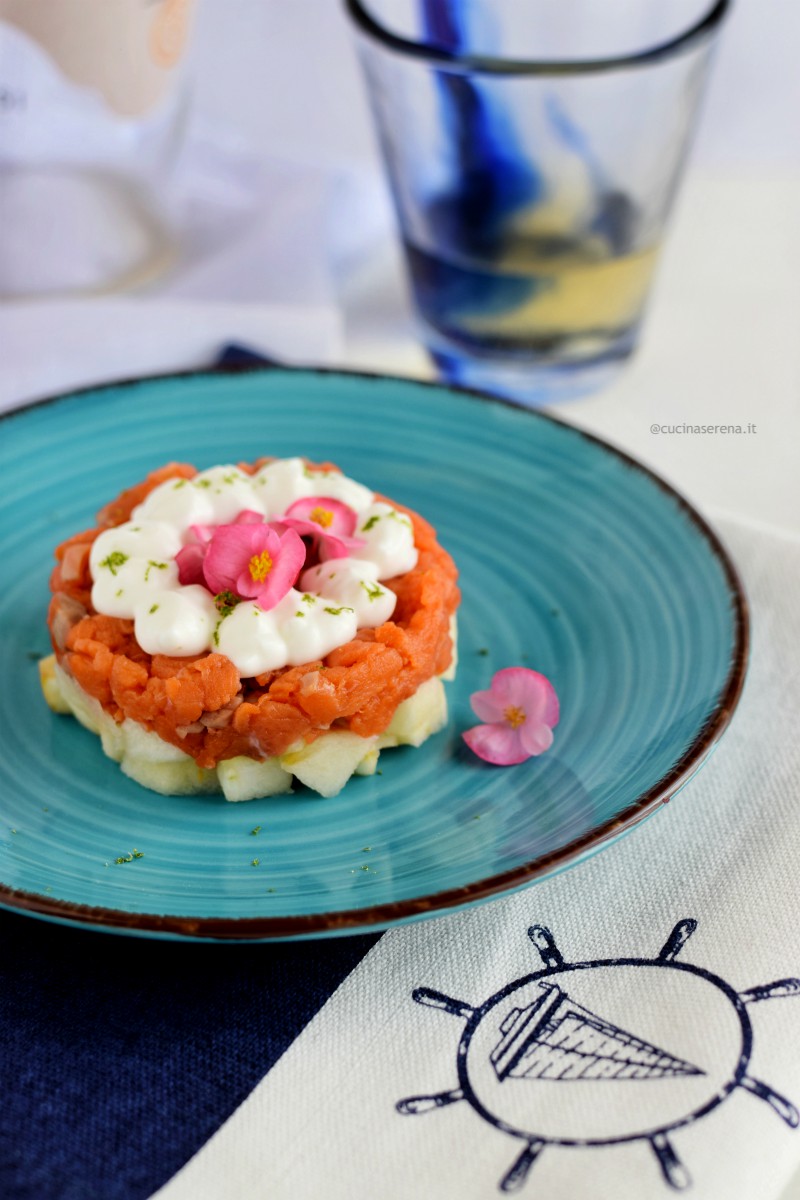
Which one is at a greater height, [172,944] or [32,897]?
[32,897]

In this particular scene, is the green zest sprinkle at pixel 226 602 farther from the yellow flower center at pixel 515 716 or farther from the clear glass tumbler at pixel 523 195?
the clear glass tumbler at pixel 523 195

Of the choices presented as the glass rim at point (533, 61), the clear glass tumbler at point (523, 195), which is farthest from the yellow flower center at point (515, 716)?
the glass rim at point (533, 61)

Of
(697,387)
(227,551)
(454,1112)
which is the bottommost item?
(697,387)

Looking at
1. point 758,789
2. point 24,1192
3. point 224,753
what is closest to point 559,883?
point 758,789

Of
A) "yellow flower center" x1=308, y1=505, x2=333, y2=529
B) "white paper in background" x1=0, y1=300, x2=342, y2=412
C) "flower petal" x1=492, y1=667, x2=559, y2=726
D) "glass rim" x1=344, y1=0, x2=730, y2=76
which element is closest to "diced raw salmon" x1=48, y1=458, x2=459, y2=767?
"flower petal" x1=492, y1=667, x2=559, y2=726

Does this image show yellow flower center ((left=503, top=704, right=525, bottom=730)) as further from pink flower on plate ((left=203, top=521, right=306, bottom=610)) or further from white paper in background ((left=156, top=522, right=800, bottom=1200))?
pink flower on plate ((left=203, top=521, right=306, bottom=610))

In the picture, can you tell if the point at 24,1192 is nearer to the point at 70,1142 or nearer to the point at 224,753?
the point at 70,1142
